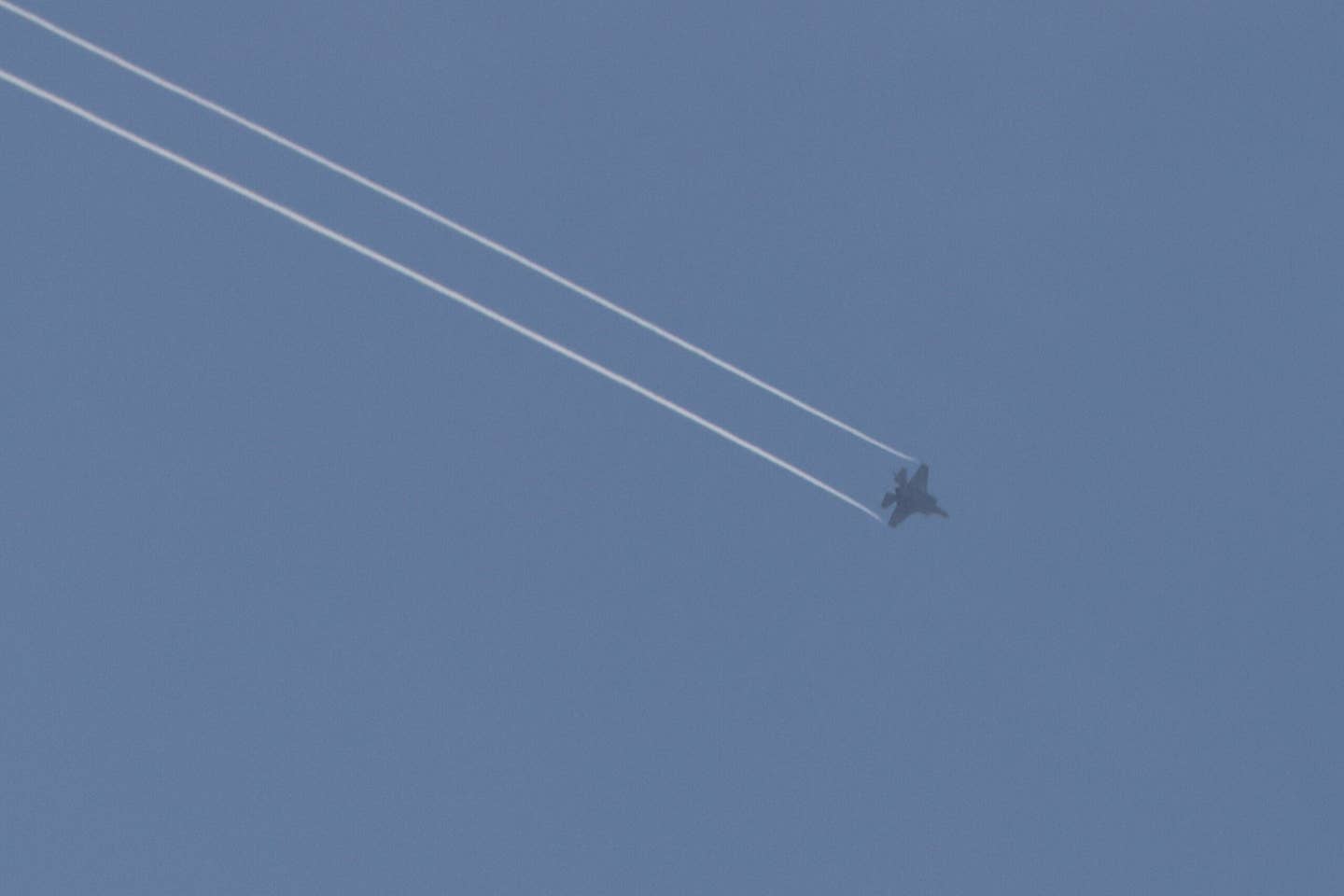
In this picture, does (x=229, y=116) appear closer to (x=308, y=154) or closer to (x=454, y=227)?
(x=308, y=154)

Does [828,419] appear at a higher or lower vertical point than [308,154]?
higher

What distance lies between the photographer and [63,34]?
145 ft

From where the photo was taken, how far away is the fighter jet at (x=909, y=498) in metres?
49.1

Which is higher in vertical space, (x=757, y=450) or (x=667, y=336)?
(x=667, y=336)

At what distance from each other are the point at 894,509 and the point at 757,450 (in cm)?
500

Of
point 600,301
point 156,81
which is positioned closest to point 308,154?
point 156,81

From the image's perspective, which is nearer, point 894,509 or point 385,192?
point 385,192

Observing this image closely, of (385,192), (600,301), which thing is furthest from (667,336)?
(385,192)

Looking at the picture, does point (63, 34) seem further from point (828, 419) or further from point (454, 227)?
point (828, 419)

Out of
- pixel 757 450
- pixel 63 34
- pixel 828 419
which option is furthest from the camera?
pixel 828 419

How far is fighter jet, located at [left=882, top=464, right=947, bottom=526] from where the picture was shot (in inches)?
1933

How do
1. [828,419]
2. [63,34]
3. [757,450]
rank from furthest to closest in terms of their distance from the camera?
[828,419] → [757,450] → [63,34]

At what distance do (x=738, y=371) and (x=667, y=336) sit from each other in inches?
100

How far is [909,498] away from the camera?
4912cm
